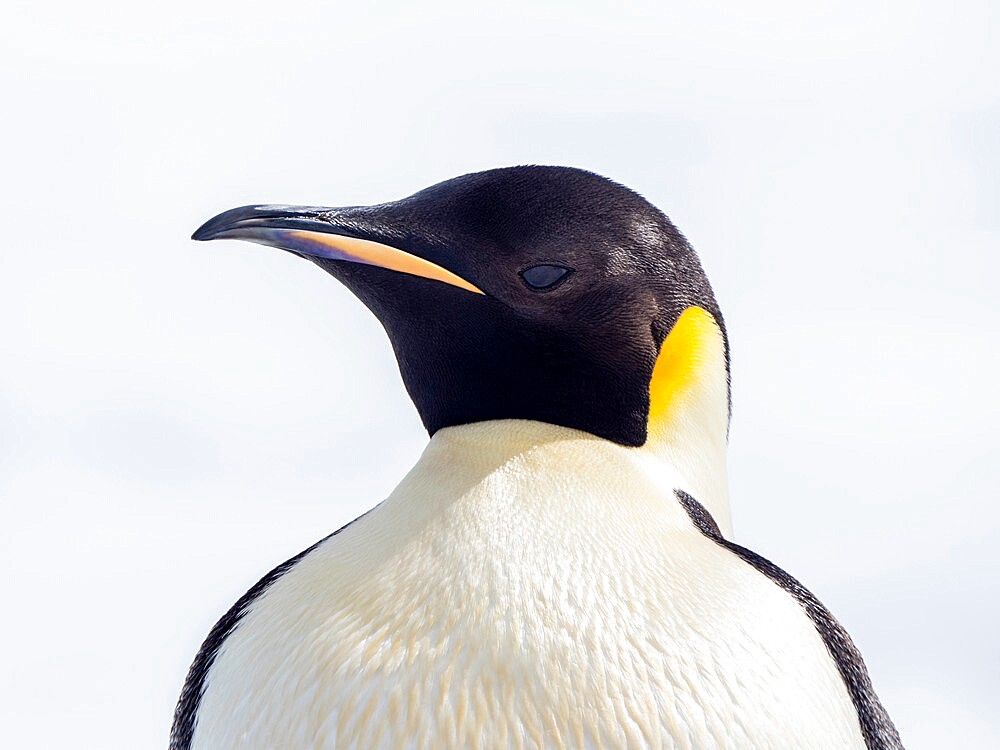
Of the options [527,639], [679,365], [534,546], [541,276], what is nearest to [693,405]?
[679,365]

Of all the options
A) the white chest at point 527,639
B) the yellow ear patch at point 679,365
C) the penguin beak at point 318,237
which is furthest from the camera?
the yellow ear patch at point 679,365

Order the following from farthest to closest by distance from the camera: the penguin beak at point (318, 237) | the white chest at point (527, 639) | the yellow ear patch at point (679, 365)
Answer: the yellow ear patch at point (679, 365), the penguin beak at point (318, 237), the white chest at point (527, 639)

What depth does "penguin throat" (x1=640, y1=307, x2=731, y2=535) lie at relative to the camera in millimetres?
2020

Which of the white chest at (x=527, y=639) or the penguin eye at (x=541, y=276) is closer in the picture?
the white chest at (x=527, y=639)

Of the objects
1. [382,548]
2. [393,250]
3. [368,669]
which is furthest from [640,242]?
[368,669]

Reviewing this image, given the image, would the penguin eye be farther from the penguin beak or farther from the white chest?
the white chest

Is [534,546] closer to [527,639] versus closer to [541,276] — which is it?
[527,639]

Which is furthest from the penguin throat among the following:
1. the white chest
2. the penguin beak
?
the penguin beak

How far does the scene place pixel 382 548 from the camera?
175 centimetres

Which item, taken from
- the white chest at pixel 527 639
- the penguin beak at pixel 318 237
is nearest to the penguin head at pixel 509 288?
the penguin beak at pixel 318 237

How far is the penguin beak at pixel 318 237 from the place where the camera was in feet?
6.11

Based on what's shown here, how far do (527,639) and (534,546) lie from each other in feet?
0.50

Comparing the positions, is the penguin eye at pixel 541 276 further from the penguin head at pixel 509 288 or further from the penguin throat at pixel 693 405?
the penguin throat at pixel 693 405

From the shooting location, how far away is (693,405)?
208cm
